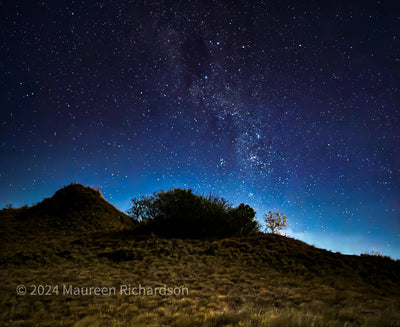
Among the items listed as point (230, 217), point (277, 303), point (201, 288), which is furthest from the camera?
point (230, 217)

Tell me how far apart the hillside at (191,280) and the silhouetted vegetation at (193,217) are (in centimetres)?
124

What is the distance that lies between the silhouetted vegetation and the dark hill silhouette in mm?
2783

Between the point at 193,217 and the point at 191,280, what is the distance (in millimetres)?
5967

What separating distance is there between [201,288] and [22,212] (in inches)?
624

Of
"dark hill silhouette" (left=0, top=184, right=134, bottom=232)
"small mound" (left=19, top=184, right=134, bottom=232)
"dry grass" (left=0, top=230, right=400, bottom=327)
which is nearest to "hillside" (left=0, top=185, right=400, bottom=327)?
"dry grass" (left=0, top=230, right=400, bottom=327)

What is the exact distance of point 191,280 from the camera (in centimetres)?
738

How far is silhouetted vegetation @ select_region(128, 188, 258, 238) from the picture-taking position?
1287cm

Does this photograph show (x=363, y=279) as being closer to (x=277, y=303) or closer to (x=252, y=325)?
(x=277, y=303)

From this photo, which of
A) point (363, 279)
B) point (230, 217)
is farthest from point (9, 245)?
point (363, 279)

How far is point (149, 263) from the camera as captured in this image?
903cm

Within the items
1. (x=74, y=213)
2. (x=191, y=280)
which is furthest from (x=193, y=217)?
(x=74, y=213)

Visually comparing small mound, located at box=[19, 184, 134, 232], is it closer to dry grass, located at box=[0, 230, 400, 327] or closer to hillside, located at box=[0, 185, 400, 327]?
hillside, located at box=[0, 185, 400, 327]

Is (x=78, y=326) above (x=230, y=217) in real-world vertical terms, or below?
below

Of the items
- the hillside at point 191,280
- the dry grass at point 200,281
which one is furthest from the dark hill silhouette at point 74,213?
the dry grass at point 200,281
